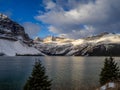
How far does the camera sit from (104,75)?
42969 millimetres

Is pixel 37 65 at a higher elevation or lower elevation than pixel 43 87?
higher

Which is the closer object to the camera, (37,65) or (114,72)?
(37,65)

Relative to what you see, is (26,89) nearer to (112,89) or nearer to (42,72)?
(42,72)

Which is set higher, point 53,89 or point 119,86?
point 119,86

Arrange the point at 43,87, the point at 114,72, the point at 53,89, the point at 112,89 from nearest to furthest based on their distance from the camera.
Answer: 1. the point at 112,89
2. the point at 43,87
3. the point at 114,72
4. the point at 53,89

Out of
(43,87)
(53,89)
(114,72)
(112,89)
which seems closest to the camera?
(112,89)

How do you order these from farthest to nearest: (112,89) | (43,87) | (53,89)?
(53,89) → (43,87) → (112,89)

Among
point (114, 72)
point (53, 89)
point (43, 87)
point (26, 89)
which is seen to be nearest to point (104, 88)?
point (43, 87)

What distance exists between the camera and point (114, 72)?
1666 inches

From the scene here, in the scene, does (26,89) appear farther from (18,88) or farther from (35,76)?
(18,88)

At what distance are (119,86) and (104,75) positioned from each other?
22.7 m

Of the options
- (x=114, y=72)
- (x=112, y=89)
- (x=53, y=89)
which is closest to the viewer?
(x=112, y=89)

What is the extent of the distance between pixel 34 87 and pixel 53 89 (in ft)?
84.2

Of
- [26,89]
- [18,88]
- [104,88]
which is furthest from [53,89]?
[104,88]
